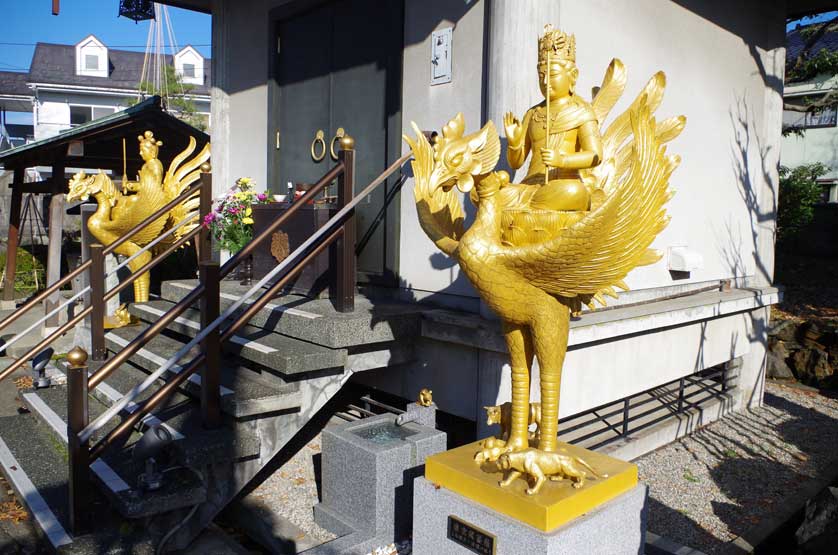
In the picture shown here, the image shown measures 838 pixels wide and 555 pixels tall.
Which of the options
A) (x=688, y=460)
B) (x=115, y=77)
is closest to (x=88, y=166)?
(x=688, y=460)

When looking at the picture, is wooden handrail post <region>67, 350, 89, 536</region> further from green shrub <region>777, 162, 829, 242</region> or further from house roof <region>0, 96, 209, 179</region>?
green shrub <region>777, 162, 829, 242</region>

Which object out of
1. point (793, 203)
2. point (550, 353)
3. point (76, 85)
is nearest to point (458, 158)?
point (550, 353)

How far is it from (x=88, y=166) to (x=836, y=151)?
66.8 feet

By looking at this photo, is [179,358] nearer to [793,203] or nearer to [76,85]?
[793,203]

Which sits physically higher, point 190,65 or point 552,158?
point 190,65

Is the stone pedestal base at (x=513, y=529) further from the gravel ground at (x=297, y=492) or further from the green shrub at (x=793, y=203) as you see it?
the green shrub at (x=793, y=203)

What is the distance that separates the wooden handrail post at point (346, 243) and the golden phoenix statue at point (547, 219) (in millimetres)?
1851

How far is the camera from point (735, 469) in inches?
234

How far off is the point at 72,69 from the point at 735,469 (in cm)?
3139

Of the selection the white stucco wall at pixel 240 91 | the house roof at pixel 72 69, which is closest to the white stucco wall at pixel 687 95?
the white stucco wall at pixel 240 91

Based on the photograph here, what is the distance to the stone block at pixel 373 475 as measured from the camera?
13.7 feet

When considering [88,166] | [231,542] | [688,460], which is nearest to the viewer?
[231,542]

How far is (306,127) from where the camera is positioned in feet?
23.9

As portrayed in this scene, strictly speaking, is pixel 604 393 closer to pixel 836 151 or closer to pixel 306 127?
pixel 306 127
